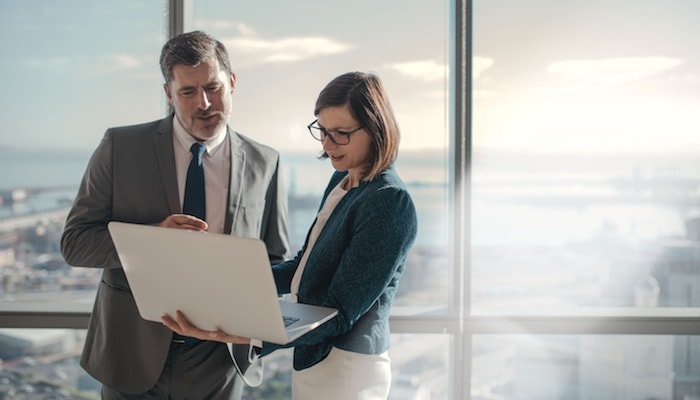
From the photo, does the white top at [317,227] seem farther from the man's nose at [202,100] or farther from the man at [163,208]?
the man's nose at [202,100]

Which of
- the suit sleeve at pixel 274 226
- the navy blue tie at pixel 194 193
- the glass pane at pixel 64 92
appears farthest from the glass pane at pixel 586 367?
the glass pane at pixel 64 92

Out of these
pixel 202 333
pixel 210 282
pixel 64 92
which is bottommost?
pixel 202 333

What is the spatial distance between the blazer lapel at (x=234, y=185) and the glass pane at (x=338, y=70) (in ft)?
2.02

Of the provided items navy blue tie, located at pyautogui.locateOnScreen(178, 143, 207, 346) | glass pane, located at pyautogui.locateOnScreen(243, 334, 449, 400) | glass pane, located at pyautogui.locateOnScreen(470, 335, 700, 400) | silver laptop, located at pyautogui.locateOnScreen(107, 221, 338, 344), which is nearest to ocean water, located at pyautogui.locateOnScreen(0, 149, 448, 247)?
glass pane, located at pyautogui.locateOnScreen(243, 334, 449, 400)

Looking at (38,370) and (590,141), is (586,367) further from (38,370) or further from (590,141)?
(38,370)

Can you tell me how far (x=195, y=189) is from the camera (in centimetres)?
192

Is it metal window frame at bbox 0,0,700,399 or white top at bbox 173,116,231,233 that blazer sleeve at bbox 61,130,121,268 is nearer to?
white top at bbox 173,116,231,233

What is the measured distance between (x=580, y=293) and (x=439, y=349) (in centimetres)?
53

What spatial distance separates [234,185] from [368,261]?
1.75 feet

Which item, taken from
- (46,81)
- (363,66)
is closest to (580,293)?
(363,66)

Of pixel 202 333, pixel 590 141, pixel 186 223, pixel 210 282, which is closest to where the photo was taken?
pixel 210 282

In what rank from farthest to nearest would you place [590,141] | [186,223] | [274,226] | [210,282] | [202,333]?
[590,141] < [274,226] < [186,223] < [202,333] < [210,282]

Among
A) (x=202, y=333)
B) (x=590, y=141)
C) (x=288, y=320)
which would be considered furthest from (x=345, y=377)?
(x=590, y=141)

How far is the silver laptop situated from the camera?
4.58 ft
